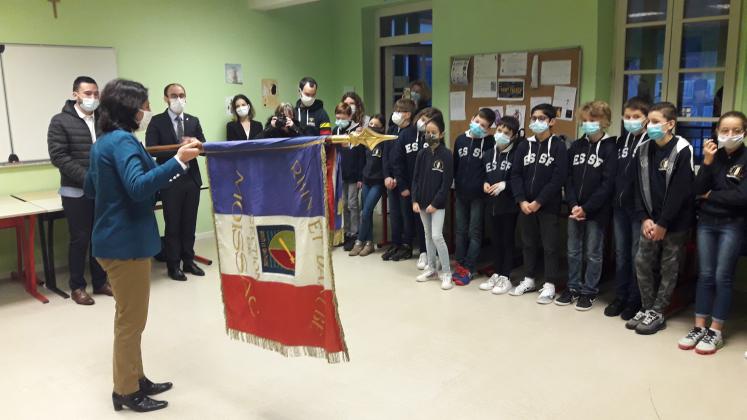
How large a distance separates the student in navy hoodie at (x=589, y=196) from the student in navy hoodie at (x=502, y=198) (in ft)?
1.44

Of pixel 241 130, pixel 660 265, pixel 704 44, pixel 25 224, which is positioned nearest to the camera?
pixel 660 265

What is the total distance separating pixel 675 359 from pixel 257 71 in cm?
501

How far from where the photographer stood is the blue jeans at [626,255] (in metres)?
3.81

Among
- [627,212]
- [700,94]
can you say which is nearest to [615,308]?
[627,212]

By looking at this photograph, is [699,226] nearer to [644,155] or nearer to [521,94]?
[644,155]

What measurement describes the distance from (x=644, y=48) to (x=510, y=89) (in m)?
1.16

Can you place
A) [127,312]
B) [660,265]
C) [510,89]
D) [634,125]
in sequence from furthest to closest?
[510,89] → [660,265] → [634,125] → [127,312]

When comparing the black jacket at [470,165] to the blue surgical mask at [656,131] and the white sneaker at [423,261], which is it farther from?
the blue surgical mask at [656,131]

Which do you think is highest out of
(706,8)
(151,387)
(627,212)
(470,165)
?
(706,8)

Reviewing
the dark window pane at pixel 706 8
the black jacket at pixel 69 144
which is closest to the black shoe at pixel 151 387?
the black jacket at pixel 69 144

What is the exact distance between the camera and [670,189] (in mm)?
3439

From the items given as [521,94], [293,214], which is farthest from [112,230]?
[521,94]

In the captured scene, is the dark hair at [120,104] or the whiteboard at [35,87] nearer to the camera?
the dark hair at [120,104]

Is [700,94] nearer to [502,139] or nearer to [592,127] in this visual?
[592,127]
